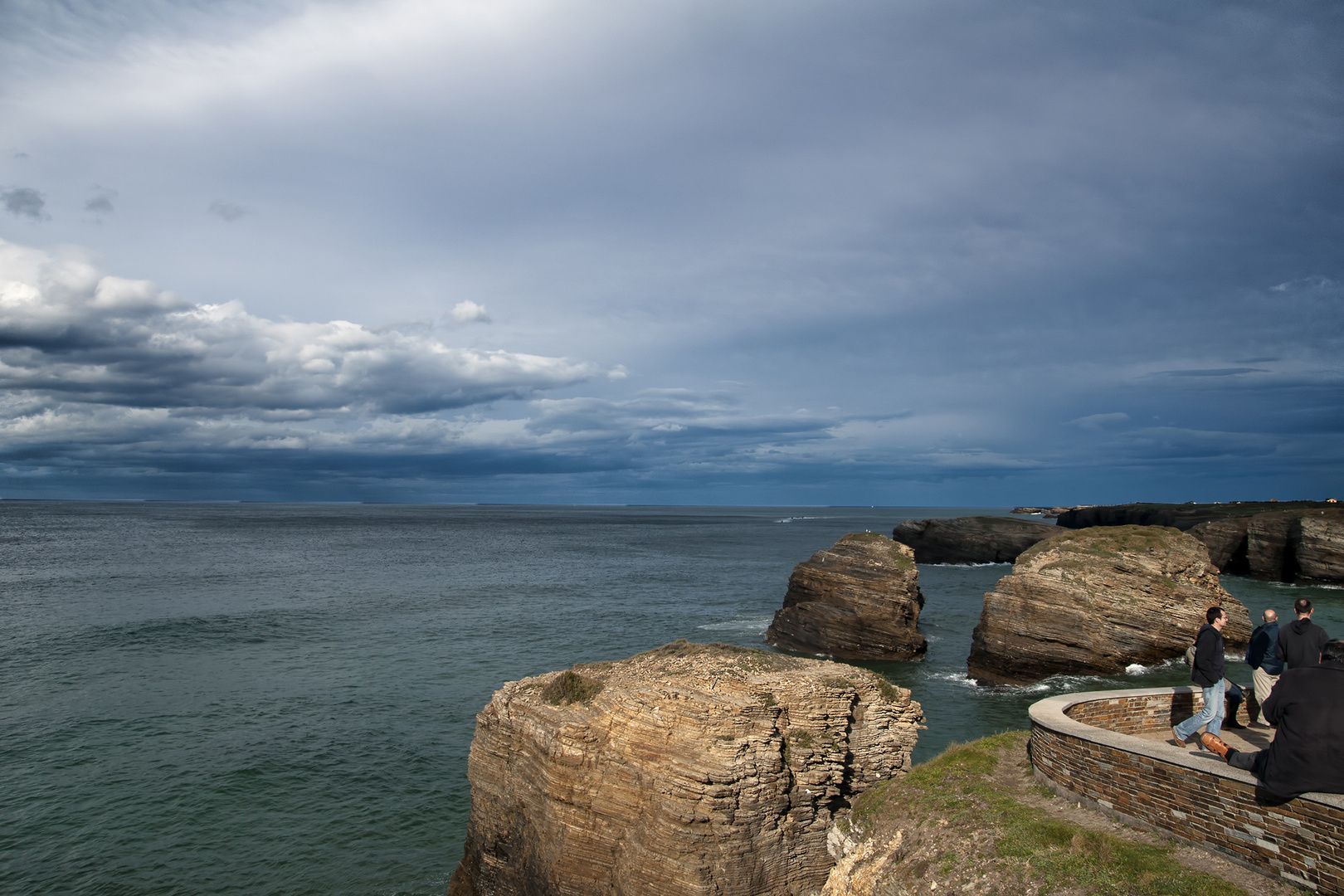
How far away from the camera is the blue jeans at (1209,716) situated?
1209cm

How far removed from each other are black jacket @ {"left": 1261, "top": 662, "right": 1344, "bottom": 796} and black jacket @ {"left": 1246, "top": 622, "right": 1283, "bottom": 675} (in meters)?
4.68

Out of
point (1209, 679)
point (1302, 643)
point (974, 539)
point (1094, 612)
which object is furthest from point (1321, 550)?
point (1209, 679)

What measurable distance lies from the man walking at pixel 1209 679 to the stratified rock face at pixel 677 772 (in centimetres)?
519

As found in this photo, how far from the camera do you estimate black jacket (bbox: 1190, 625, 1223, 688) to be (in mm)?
12227

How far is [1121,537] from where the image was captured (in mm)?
35031

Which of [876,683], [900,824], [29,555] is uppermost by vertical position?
[876,683]

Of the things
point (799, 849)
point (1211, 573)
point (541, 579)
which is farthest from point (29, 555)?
point (1211, 573)

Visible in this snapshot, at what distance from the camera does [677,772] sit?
42.8 ft

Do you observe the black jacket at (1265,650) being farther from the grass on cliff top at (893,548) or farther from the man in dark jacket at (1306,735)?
the grass on cliff top at (893,548)

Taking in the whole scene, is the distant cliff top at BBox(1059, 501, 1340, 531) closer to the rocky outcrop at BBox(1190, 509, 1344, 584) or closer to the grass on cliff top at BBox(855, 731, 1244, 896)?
the rocky outcrop at BBox(1190, 509, 1344, 584)

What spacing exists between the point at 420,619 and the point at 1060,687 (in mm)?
38792

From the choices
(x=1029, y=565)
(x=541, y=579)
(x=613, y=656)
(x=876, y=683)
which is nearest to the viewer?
(x=876, y=683)

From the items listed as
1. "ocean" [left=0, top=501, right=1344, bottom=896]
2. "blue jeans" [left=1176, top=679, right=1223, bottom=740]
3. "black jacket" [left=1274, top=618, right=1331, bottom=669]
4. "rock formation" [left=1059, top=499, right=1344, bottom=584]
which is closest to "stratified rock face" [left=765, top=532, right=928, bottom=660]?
"ocean" [left=0, top=501, right=1344, bottom=896]

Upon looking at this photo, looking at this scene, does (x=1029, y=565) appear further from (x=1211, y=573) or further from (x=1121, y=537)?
(x=1211, y=573)
